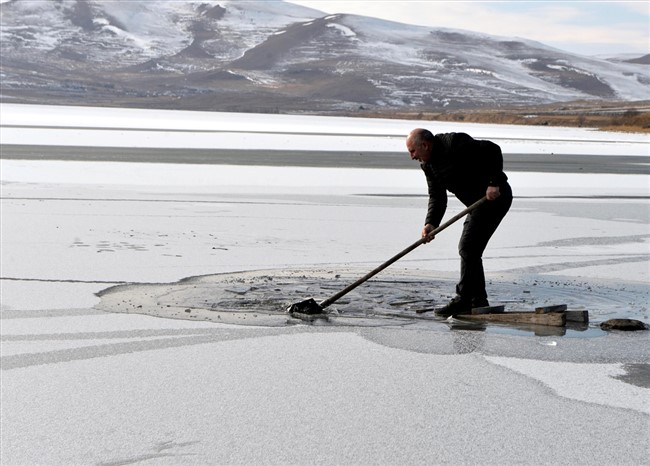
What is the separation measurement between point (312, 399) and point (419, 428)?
677 millimetres

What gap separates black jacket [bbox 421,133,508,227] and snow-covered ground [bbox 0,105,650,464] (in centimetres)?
100

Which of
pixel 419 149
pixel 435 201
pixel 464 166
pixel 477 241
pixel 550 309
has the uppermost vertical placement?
pixel 419 149

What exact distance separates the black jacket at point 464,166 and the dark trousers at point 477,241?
13cm

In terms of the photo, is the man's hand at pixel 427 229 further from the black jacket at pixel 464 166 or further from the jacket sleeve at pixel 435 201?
the black jacket at pixel 464 166

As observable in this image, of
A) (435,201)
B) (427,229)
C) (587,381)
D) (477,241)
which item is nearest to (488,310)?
(477,241)

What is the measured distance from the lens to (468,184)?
8148mm

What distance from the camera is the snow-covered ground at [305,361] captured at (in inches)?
196

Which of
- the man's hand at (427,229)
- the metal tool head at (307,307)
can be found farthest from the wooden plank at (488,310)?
the metal tool head at (307,307)

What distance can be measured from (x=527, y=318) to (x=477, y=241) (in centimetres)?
72

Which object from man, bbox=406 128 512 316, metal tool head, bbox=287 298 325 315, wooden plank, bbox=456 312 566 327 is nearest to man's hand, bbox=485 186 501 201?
man, bbox=406 128 512 316

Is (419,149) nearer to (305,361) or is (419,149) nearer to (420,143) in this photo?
(420,143)

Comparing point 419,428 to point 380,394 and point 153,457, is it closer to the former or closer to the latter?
point 380,394

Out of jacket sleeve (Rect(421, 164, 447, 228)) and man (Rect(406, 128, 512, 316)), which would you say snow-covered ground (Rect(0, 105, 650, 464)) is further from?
jacket sleeve (Rect(421, 164, 447, 228))

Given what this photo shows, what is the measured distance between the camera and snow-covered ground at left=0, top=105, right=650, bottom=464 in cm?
497
